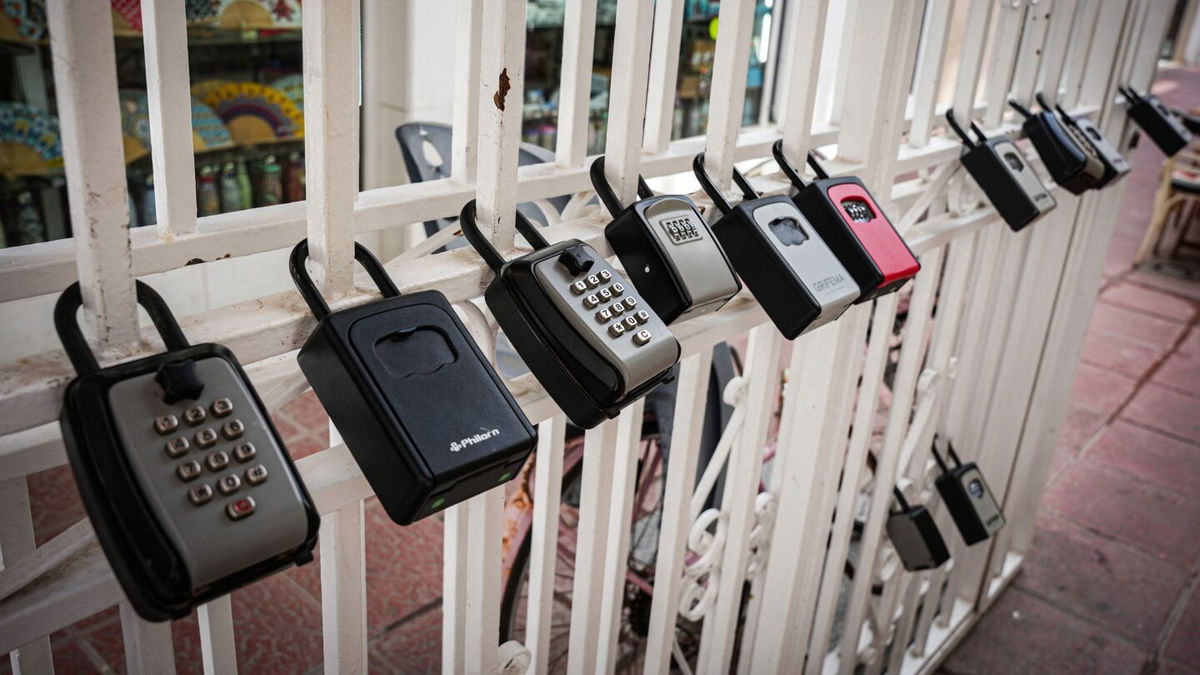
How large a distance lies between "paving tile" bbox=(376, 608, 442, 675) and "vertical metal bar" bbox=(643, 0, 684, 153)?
1.53 metres

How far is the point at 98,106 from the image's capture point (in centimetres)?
53

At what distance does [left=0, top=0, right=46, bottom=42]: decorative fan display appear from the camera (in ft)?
8.98

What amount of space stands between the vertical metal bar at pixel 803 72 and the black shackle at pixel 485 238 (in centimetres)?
41

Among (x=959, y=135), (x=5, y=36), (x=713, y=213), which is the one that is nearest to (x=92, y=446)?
(x=713, y=213)

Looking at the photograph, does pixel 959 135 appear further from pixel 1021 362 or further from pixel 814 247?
pixel 1021 362

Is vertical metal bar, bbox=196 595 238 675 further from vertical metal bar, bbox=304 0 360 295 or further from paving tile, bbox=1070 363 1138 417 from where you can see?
paving tile, bbox=1070 363 1138 417

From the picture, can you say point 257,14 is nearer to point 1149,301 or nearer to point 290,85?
point 290,85

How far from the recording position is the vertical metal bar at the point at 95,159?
51 cm

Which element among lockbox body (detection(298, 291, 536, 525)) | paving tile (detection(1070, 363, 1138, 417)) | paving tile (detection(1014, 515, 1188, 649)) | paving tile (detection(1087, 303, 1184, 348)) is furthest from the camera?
paving tile (detection(1087, 303, 1184, 348))

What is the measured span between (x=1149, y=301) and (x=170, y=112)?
17.1ft

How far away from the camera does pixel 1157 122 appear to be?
195 cm

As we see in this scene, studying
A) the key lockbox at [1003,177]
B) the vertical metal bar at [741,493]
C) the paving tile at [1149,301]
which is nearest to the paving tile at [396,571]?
the vertical metal bar at [741,493]

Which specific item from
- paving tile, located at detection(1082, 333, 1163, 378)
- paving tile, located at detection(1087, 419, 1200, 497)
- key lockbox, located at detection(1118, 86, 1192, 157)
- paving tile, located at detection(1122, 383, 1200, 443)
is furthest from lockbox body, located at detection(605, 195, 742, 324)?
paving tile, located at detection(1082, 333, 1163, 378)

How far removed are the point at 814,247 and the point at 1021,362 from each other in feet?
4.42
